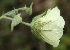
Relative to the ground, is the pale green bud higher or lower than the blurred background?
lower

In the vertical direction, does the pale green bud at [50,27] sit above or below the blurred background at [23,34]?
below

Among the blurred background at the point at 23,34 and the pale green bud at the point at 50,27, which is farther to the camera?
the blurred background at the point at 23,34

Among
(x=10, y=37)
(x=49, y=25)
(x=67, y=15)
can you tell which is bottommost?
(x=49, y=25)

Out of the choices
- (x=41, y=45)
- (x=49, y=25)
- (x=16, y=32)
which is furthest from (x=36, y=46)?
(x=49, y=25)

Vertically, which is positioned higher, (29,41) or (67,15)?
(67,15)

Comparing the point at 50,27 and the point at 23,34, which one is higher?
the point at 23,34

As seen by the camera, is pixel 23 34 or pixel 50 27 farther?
pixel 23 34

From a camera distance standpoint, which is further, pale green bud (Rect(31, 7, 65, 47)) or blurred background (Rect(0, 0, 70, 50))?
blurred background (Rect(0, 0, 70, 50))

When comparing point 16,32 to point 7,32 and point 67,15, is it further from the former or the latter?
point 67,15
